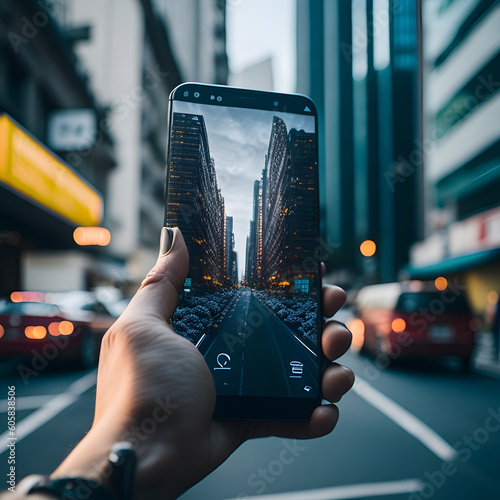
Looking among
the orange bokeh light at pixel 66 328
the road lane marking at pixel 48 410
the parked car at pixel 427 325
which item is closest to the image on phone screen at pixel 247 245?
the road lane marking at pixel 48 410

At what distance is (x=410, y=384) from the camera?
7.89 m

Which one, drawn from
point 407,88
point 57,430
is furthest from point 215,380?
point 57,430

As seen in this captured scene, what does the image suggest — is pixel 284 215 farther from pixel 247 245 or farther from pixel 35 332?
pixel 35 332

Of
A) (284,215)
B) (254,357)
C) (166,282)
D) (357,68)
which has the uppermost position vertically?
(357,68)

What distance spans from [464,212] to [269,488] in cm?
2558

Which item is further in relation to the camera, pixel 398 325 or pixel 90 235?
pixel 90 235

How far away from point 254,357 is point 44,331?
7.22 m

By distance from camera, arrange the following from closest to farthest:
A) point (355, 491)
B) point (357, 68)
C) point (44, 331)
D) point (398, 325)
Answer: point (357, 68), point (355, 491), point (44, 331), point (398, 325)

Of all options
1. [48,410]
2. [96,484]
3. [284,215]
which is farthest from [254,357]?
[48,410]

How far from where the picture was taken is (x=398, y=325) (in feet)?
31.0

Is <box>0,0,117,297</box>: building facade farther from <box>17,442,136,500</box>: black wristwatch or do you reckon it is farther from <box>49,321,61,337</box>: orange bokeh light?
<box>17,442,136,500</box>: black wristwatch

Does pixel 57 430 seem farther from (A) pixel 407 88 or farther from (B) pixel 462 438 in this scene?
(A) pixel 407 88

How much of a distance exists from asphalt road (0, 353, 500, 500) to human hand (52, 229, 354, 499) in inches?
65.4

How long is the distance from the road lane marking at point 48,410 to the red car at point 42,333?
35.2 inches
